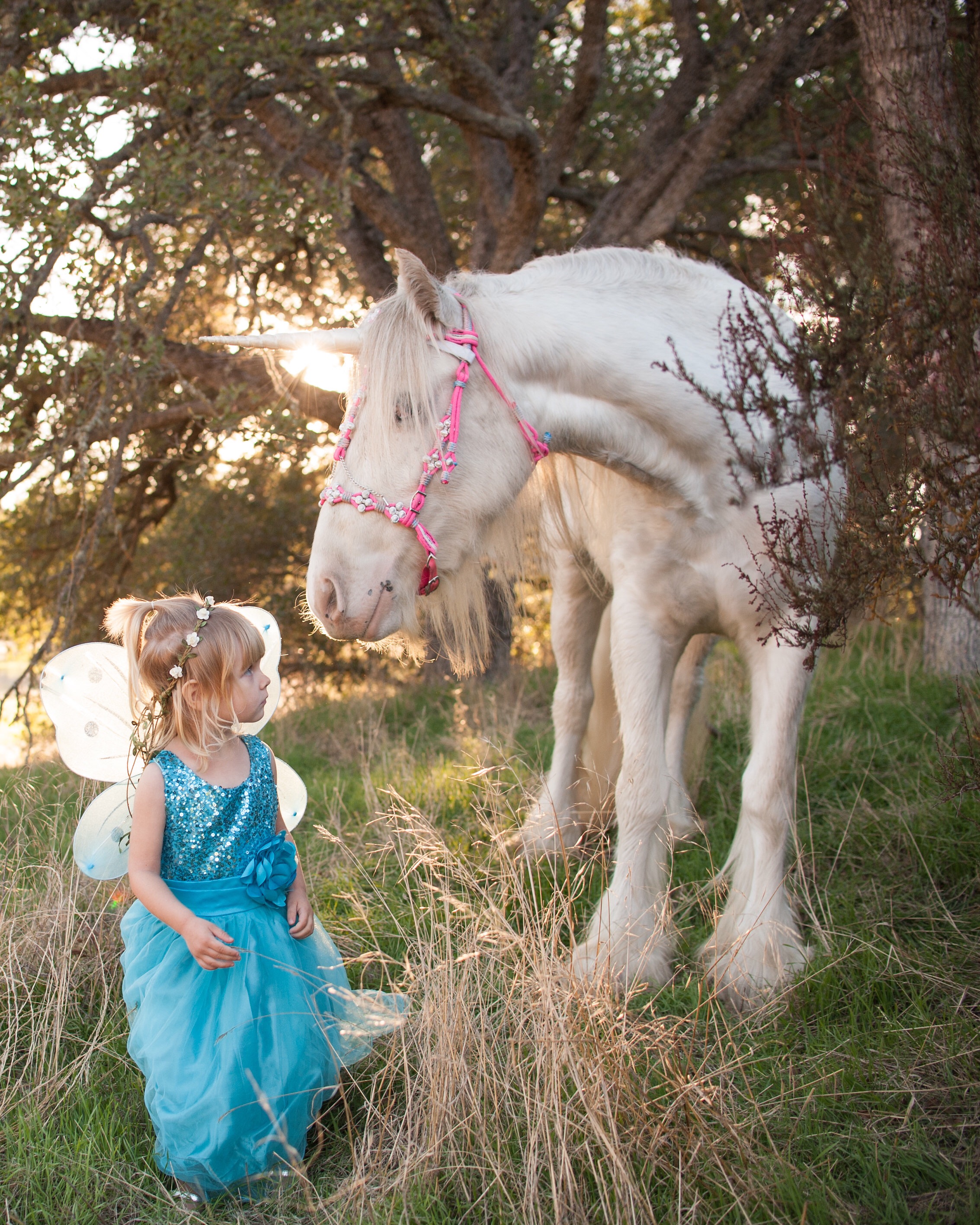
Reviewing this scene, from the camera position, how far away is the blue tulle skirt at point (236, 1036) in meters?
2.06

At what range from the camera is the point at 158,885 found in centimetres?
217

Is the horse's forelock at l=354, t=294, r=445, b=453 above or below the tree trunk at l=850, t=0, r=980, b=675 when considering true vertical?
below

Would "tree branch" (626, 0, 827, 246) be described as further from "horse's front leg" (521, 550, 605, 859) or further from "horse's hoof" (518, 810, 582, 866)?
"horse's hoof" (518, 810, 582, 866)

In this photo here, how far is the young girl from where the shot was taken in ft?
6.82

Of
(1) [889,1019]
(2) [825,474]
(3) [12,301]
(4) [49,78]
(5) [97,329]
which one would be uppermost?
(4) [49,78]

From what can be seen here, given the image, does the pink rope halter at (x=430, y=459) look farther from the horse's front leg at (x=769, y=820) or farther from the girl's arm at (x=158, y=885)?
the horse's front leg at (x=769, y=820)

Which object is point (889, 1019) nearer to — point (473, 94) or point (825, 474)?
point (825, 474)

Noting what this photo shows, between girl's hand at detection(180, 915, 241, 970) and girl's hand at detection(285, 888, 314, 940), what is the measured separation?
0.23m

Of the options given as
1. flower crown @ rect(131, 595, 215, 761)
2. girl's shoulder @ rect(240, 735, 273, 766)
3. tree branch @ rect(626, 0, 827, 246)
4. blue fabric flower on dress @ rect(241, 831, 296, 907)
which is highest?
tree branch @ rect(626, 0, 827, 246)

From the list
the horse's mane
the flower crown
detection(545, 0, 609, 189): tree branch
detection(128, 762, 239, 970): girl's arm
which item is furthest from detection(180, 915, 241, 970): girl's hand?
detection(545, 0, 609, 189): tree branch

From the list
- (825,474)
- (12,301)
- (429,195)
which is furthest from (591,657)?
(429,195)

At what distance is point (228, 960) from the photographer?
6.81 ft

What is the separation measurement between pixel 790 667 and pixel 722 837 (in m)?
1.14

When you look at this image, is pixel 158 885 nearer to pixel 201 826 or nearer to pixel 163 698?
pixel 201 826
